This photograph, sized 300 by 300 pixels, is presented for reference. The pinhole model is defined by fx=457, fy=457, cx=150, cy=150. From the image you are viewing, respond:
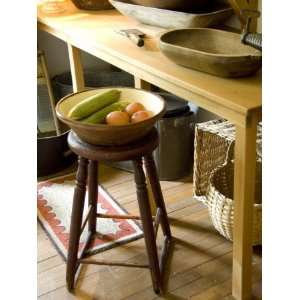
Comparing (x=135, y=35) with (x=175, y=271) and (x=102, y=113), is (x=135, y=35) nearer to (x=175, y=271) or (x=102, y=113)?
(x=102, y=113)

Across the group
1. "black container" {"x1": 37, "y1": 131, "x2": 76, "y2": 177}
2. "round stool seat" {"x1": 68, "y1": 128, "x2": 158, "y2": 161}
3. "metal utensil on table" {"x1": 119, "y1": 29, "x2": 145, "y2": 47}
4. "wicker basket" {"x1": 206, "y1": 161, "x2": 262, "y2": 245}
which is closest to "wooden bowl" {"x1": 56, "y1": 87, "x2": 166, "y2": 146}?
"round stool seat" {"x1": 68, "y1": 128, "x2": 158, "y2": 161}

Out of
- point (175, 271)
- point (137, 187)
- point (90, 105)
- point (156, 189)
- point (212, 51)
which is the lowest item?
point (175, 271)

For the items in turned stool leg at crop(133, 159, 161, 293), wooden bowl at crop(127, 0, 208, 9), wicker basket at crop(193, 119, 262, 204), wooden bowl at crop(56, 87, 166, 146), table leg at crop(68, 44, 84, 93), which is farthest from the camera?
table leg at crop(68, 44, 84, 93)

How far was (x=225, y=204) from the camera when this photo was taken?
1.74m

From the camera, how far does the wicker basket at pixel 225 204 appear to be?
1.74 meters

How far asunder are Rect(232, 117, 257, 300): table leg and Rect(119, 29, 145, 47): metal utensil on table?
0.62m

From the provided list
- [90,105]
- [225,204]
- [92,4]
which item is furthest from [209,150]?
[92,4]

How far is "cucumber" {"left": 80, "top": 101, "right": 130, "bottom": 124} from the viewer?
1.48 meters

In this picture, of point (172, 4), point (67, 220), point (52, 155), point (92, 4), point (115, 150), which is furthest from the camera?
point (52, 155)

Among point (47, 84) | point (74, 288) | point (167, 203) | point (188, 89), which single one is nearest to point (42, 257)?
point (74, 288)

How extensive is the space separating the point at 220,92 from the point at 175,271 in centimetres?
80

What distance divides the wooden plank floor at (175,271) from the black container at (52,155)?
0.50 metres

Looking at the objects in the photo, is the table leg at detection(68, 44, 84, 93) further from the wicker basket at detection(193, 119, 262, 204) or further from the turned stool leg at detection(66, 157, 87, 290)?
the turned stool leg at detection(66, 157, 87, 290)

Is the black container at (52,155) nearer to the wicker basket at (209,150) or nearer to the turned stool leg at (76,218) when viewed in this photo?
the wicker basket at (209,150)
